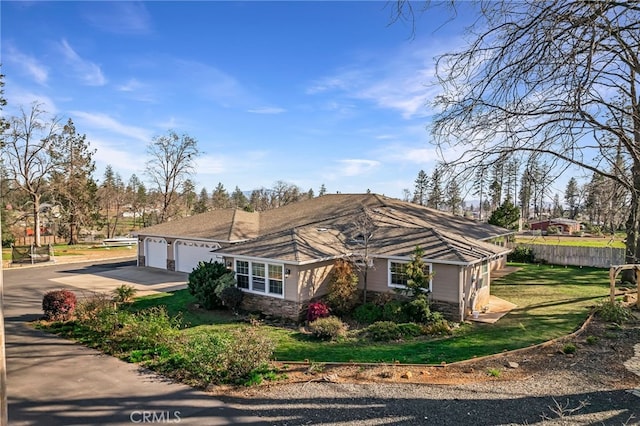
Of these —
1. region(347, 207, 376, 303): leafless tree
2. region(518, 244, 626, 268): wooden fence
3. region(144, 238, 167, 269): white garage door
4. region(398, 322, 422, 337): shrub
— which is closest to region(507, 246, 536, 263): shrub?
region(518, 244, 626, 268): wooden fence

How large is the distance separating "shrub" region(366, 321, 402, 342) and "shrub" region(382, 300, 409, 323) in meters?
0.95

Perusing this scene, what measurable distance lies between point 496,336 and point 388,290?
Answer: 4.72 metres

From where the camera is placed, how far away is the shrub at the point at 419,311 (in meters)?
13.7

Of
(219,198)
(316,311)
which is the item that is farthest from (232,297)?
(219,198)

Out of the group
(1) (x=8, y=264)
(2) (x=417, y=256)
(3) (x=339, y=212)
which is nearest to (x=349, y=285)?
(2) (x=417, y=256)

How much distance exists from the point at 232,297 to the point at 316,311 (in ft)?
11.8

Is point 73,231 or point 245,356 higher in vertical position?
point 73,231

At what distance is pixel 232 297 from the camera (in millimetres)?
15586

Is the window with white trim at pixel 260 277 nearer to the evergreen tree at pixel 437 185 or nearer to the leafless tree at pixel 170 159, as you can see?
the evergreen tree at pixel 437 185

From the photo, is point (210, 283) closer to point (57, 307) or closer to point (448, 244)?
point (57, 307)

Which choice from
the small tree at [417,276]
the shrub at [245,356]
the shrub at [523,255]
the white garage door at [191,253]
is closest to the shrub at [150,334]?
the shrub at [245,356]

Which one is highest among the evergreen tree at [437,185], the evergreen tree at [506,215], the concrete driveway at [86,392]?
the evergreen tree at [437,185]

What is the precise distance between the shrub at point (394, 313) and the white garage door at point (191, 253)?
1145 cm

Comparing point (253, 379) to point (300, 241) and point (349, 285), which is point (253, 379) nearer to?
point (349, 285)
